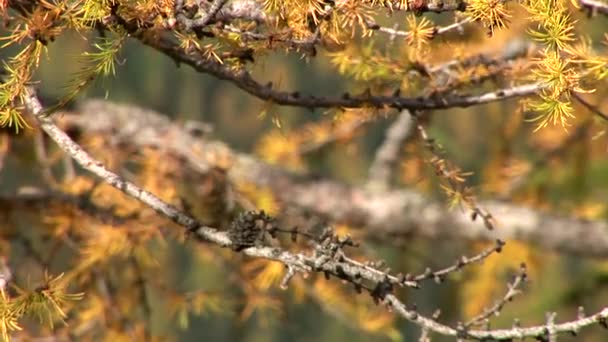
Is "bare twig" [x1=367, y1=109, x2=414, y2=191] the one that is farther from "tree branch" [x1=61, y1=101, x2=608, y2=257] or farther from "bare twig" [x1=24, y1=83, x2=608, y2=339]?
"bare twig" [x1=24, y1=83, x2=608, y2=339]

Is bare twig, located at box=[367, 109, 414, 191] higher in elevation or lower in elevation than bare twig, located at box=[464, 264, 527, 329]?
higher

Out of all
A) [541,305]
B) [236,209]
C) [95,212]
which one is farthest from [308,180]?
[541,305]

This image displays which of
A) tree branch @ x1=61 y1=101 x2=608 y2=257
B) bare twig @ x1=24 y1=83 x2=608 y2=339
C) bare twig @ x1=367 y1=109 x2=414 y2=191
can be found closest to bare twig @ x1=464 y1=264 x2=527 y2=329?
bare twig @ x1=24 y1=83 x2=608 y2=339

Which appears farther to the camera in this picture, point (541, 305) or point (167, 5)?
point (541, 305)

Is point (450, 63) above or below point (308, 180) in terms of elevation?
below

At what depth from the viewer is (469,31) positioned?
2.03m

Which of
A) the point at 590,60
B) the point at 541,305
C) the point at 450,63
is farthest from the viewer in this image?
the point at 541,305

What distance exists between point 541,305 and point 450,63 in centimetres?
198

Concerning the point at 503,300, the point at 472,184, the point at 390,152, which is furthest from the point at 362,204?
the point at 503,300

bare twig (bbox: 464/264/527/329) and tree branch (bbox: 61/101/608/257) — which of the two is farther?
tree branch (bbox: 61/101/608/257)

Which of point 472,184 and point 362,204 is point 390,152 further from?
point 472,184

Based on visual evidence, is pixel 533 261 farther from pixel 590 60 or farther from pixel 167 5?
pixel 167 5

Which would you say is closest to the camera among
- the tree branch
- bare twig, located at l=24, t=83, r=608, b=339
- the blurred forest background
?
bare twig, located at l=24, t=83, r=608, b=339

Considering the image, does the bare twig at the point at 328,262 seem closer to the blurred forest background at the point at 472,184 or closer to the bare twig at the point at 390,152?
the blurred forest background at the point at 472,184
